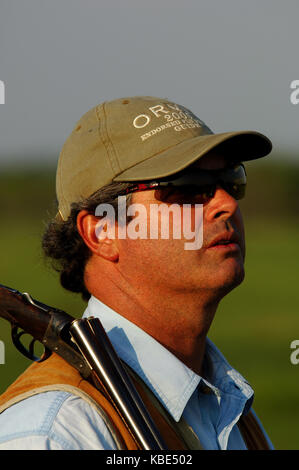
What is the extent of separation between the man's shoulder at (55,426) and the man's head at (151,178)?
32.0 inches

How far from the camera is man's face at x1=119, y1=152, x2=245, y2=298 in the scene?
12.6 ft

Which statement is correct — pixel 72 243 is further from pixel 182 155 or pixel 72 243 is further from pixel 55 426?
pixel 55 426

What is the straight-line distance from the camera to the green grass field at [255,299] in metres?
14.4

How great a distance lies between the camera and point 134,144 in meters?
3.96

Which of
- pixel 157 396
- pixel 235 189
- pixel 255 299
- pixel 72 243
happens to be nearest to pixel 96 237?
pixel 72 243

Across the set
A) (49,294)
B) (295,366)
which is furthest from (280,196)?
(295,366)

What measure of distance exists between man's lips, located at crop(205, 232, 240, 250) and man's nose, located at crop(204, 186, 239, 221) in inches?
3.3

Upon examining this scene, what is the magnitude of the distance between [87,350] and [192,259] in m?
0.66

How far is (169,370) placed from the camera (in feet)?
12.2

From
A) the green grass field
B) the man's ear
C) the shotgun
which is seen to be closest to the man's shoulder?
the shotgun

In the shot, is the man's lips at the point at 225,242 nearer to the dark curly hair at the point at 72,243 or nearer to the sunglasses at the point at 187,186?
the sunglasses at the point at 187,186

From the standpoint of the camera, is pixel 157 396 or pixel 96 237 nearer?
pixel 157 396
